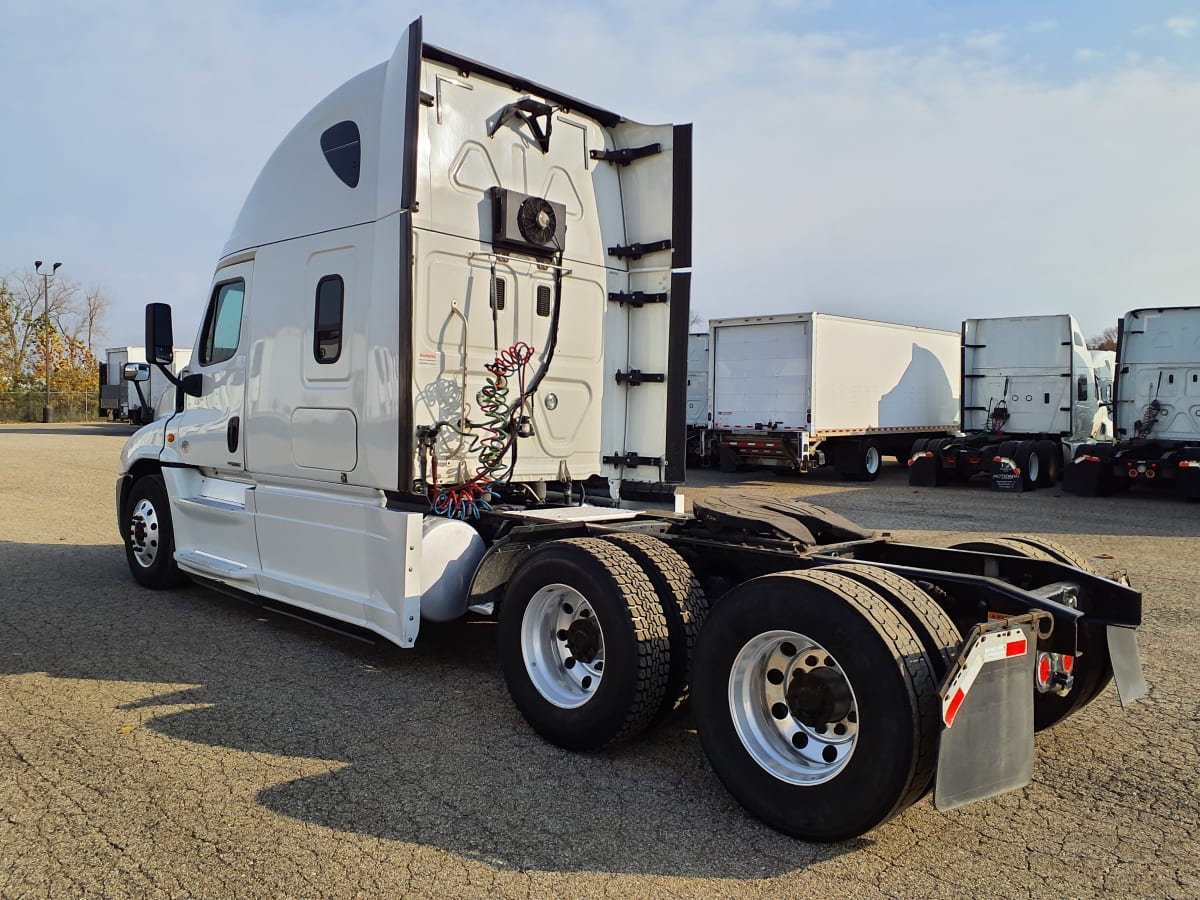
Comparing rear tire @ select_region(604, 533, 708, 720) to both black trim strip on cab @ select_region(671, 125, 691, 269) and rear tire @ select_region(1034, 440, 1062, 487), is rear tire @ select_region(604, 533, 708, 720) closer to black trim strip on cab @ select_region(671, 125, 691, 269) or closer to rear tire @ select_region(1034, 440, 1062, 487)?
black trim strip on cab @ select_region(671, 125, 691, 269)

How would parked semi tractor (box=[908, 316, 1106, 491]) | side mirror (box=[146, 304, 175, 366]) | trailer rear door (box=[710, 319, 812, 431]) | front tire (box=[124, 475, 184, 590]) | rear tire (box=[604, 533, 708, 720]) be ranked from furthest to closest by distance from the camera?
1. parked semi tractor (box=[908, 316, 1106, 491])
2. trailer rear door (box=[710, 319, 812, 431])
3. front tire (box=[124, 475, 184, 590])
4. side mirror (box=[146, 304, 175, 366])
5. rear tire (box=[604, 533, 708, 720])

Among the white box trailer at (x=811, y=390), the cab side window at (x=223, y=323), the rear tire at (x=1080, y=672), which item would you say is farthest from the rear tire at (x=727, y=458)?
the rear tire at (x=1080, y=672)

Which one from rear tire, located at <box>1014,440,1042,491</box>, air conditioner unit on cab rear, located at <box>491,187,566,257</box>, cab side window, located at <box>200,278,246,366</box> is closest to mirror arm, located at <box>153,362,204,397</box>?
cab side window, located at <box>200,278,246,366</box>

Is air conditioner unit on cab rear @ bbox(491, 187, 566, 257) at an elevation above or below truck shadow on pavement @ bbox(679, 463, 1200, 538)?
above

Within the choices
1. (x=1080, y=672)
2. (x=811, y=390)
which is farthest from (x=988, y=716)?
(x=811, y=390)

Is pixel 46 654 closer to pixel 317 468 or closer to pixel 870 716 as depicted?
pixel 317 468

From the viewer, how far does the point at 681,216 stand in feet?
20.7

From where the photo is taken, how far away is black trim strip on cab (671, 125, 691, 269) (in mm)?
6301

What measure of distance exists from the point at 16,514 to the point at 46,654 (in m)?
7.93

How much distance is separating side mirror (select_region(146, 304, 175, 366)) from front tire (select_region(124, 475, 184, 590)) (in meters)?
1.20

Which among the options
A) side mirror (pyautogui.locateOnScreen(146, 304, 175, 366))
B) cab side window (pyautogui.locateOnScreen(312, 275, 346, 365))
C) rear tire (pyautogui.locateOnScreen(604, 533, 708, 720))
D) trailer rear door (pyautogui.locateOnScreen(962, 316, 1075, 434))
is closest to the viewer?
rear tire (pyautogui.locateOnScreen(604, 533, 708, 720))

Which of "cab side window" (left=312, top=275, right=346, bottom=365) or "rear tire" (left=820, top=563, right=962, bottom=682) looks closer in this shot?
"rear tire" (left=820, top=563, right=962, bottom=682)

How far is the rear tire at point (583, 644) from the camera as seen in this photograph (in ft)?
13.3

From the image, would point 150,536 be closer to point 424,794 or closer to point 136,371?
point 136,371
